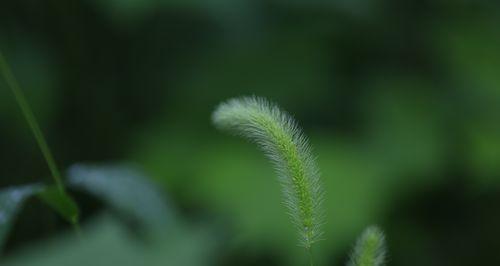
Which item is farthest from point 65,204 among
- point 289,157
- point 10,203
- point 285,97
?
point 285,97

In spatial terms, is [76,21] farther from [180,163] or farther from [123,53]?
[180,163]

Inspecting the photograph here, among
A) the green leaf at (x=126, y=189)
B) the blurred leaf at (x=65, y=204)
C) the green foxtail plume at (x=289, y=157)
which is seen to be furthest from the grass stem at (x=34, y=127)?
the green foxtail plume at (x=289, y=157)

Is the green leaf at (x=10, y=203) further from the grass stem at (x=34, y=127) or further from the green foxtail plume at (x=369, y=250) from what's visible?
the green foxtail plume at (x=369, y=250)

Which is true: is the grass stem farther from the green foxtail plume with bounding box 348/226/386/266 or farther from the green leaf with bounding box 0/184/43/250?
the green foxtail plume with bounding box 348/226/386/266

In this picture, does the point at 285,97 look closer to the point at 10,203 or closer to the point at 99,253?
the point at 10,203

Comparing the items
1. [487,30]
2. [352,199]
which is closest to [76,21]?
[352,199]

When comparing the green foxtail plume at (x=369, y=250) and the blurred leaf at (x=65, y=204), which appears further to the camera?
the blurred leaf at (x=65, y=204)
